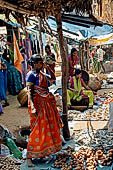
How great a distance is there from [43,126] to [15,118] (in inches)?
109

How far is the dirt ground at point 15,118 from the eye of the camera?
19.2 feet

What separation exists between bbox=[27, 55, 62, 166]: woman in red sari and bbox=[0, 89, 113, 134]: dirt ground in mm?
1544

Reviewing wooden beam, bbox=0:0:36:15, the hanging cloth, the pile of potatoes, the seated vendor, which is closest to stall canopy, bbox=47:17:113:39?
the seated vendor

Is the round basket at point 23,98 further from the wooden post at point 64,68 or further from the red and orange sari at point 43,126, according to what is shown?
the red and orange sari at point 43,126

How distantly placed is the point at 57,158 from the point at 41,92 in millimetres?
1189

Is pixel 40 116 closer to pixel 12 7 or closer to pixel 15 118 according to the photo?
pixel 12 7

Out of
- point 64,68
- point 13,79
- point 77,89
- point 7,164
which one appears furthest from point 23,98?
point 7,164

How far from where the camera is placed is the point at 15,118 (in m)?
6.61

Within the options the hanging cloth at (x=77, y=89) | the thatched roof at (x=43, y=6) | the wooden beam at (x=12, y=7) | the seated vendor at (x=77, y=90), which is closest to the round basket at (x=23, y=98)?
the seated vendor at (x=77, y=90)

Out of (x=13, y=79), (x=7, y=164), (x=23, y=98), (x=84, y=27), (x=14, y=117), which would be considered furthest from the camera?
(x=13, y=79)

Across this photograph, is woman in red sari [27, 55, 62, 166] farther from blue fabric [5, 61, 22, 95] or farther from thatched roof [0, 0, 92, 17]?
blue fabric [5, 61, 22, 95]

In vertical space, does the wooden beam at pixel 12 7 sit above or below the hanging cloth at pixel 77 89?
above

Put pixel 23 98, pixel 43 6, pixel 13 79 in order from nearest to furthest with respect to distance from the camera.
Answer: pixel 43 6 < pixel 23 98 < pixel 13 79

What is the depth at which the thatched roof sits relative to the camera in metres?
4.18
